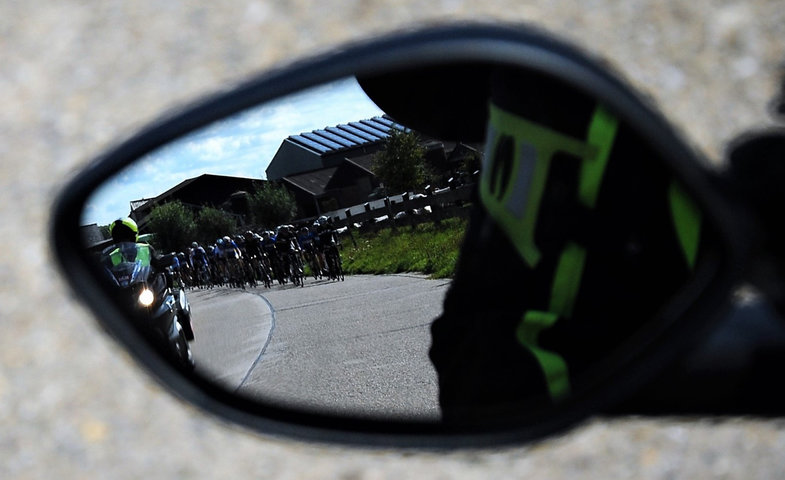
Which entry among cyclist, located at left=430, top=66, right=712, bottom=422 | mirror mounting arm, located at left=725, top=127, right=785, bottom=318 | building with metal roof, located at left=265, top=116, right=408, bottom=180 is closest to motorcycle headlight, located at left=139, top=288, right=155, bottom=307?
building with metal roof, located at left=265, top=116, right=408, bottom=180

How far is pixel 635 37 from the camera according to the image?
2.01 meters

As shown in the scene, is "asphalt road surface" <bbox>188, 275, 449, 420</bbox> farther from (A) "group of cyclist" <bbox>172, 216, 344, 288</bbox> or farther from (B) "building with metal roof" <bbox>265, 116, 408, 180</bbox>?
(B) "building with metal roof" <bbox>265, 116, 408, 180</bbox>

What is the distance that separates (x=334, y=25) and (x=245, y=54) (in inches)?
12.3

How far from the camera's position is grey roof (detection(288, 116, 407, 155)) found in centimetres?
78

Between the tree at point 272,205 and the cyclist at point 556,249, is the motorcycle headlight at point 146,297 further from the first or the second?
the cyclist at point 556,249

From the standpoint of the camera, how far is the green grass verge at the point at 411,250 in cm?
101

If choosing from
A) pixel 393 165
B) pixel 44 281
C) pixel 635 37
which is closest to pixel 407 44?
pixel 393 165

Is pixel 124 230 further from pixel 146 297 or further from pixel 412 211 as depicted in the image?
pixel 412 211

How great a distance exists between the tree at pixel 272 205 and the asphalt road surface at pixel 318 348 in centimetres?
10

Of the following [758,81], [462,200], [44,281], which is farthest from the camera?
[44,281]

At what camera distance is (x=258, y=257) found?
0.88 meters

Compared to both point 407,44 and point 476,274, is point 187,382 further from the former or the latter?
point 407,44

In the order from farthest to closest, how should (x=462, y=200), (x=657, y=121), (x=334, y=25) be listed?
(x=334, y=25), (x=462, y=200), (x=657, y=121)

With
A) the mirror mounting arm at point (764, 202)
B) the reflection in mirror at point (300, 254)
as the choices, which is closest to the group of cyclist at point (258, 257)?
the reflection in mirror at point (300, 254)
